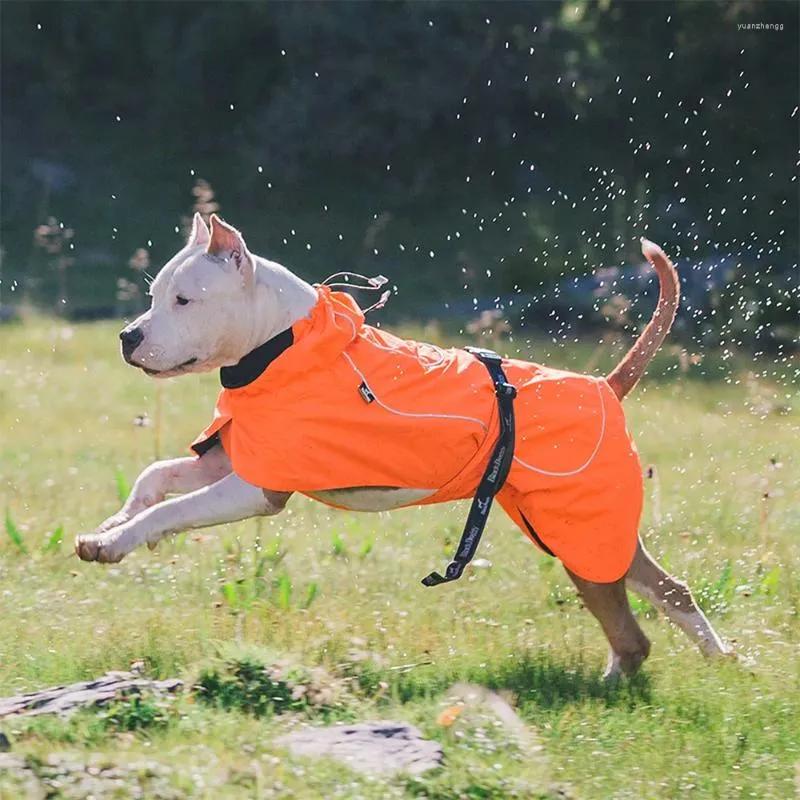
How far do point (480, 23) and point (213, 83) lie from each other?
15.8ft

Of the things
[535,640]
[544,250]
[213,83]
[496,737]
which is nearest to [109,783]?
[496,737]

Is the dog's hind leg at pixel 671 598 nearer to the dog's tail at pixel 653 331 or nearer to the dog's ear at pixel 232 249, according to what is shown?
the dog's tail at pixel 653 331

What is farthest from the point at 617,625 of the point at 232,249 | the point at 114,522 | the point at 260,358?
the point at 232,249

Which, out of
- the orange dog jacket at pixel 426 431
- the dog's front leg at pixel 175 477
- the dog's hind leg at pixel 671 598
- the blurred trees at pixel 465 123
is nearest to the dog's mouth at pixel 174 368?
the orange dog jacket at pixel 426 431

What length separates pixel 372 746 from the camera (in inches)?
165

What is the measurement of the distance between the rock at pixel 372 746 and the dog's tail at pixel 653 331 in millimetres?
1833

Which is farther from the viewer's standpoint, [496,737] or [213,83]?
[213,83]

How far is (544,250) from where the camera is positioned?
51.8ft

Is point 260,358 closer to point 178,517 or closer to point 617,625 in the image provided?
point 178,517

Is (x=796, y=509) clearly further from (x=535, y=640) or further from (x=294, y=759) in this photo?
(x=294, y=759)

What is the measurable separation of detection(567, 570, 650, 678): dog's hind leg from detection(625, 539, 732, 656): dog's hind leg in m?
0.16

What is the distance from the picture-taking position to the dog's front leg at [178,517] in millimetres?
4750

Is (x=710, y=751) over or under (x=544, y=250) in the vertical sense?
under

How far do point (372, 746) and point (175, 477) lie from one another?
1.42 metres
